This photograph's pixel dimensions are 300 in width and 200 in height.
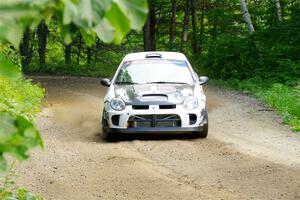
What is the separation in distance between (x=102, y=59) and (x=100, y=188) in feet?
125

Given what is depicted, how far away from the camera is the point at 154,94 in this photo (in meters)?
11.0

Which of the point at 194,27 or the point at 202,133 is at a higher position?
the point at 194,27

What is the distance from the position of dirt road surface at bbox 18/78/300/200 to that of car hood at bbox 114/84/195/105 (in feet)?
2.47

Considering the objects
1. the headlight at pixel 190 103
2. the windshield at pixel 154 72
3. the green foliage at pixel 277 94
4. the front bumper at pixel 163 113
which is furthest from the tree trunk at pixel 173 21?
the front bumper at pixel 163 113

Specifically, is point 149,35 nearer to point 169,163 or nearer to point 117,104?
point 117,104

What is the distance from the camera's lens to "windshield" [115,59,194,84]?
11.8 meters

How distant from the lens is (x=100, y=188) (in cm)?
764

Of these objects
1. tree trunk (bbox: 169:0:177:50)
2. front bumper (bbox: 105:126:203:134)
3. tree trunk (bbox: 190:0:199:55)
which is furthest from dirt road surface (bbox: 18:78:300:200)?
tree trunk (bbox: 169:0:177:50)

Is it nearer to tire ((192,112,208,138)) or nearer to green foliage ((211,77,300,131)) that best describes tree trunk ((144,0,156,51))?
green foliage ((211,77,300,131))

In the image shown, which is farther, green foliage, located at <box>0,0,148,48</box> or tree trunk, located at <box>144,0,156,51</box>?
tree trunk, located at <box>144,0,156,51</box>

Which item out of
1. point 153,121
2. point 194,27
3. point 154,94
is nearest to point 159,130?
point 153,121

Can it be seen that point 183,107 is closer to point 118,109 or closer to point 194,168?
point 118,109

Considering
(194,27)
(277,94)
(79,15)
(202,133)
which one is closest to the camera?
(79,15)

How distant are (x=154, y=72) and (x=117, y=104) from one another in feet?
4.61
